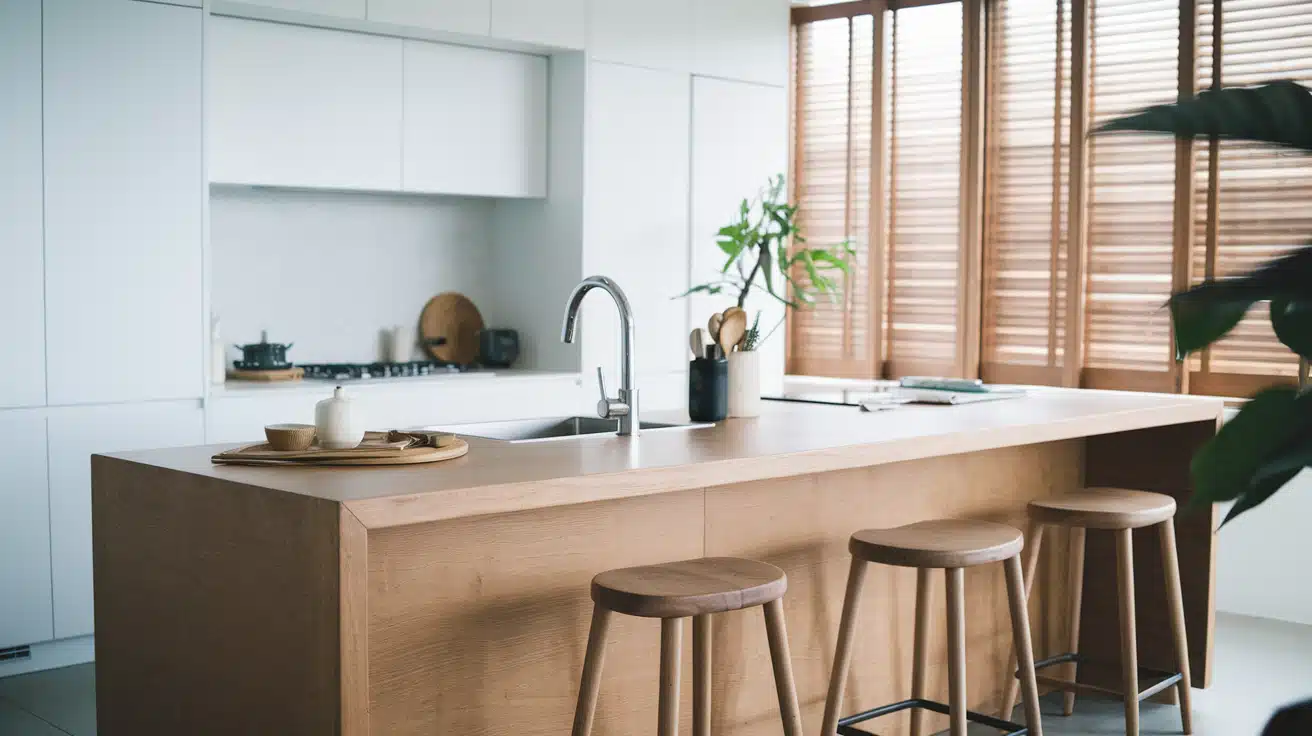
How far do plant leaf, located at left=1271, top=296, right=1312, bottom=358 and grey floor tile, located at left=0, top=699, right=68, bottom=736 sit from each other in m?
3.64

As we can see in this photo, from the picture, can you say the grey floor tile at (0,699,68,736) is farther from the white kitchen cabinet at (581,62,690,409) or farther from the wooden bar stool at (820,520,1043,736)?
the white kitchen cabinet at (581,62,690,409)

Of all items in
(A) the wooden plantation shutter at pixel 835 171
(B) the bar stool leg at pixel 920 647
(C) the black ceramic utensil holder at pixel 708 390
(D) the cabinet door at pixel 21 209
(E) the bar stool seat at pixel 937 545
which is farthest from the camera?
(A) the wooden plantation shutter at pixel 835 171

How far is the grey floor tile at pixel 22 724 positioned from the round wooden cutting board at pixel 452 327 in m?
2.46

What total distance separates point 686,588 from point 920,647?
1174 mm

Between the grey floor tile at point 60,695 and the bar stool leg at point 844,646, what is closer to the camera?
the bar stool leg at point 844,646

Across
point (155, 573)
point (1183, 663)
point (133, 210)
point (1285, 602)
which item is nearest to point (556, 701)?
point (155, 573)

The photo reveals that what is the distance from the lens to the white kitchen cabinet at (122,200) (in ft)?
13.8

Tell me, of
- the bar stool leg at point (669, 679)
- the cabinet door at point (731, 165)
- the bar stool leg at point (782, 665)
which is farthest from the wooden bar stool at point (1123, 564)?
the cabinet door at point (731, 165)

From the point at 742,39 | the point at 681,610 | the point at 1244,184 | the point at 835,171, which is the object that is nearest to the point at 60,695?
the point at 681,610

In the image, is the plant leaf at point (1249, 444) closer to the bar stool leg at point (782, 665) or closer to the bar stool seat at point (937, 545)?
the bar stool leg at point (782, 665)

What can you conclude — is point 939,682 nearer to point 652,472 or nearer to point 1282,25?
point 652,472

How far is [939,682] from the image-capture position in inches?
145

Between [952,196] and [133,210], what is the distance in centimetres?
360

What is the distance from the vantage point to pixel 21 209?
4137 millimetres
